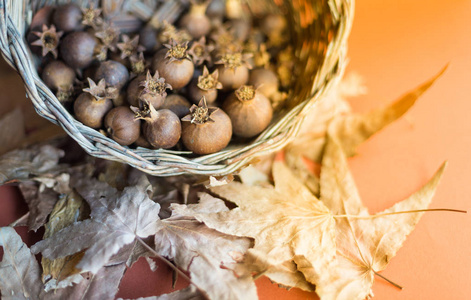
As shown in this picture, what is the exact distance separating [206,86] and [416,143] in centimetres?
62

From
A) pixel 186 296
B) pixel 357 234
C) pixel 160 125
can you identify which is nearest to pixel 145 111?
pixel 160 125

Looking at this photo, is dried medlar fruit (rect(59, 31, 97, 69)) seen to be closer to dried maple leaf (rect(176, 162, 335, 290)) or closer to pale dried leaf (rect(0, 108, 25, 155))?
pale dried leaf (rect(0, 108, 25, 155))

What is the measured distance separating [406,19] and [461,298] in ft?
3.02

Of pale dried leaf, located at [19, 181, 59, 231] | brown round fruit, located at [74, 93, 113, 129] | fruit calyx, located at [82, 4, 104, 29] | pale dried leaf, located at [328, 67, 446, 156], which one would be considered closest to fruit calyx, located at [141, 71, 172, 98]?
brown round fruit, located at [74, 93, 113, 129]

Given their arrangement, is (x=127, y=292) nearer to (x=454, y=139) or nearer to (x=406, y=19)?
(x=454, y=139)

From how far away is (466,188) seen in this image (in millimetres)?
956

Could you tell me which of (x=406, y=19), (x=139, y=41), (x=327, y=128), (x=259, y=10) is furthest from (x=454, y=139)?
(x=139, y=41)

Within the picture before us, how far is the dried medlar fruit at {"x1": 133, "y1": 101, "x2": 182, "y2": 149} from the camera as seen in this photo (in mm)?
795

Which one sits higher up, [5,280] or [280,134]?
[280,134]

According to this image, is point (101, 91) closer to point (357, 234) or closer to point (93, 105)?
point (93, 105)

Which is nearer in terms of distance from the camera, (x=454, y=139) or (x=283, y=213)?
(x=283, y=213)

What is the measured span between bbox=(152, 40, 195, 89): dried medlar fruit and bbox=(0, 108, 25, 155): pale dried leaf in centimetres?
45

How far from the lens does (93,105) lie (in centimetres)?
83

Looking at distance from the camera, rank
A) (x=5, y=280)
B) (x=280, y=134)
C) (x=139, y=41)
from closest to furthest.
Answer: (x=5, y=280) → (x=280, y=134) → (x=139, y=41)
